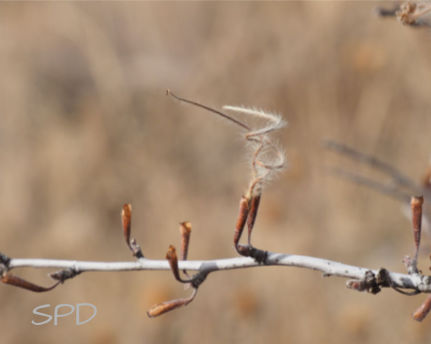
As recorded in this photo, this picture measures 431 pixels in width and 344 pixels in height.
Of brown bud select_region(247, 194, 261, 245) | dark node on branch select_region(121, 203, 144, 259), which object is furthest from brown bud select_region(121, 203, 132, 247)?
brown bud select_region(247, 194, 261, 245)

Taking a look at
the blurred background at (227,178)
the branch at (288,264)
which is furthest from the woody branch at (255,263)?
the blurred background at (227,178)

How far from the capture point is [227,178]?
379 cm

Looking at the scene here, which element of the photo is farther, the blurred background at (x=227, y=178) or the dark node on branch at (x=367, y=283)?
the blurred background at (x=227, y=178)

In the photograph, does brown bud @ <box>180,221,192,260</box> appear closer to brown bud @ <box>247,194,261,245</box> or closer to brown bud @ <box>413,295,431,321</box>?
brown bud @ <box>247,194,261,245</box>

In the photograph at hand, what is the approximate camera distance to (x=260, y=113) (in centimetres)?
54

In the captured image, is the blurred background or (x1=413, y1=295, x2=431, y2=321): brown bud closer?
(x1=413, y1=295, x2=431, y2=321): brown bud

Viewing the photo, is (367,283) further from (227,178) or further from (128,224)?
(227,178)

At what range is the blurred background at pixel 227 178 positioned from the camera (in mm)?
2615

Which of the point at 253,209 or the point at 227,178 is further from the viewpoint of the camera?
the point at 227,178

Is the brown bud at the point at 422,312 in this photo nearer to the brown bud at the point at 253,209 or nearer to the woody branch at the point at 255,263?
the woody branch at the point at 255,263

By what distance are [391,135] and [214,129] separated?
4.27 feet

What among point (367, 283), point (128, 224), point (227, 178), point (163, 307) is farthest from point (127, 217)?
point (227, 178)

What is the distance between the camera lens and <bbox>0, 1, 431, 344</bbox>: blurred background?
2.62 meters

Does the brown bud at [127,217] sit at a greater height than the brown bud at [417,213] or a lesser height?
lesser
